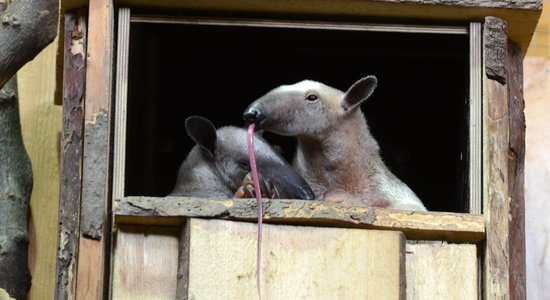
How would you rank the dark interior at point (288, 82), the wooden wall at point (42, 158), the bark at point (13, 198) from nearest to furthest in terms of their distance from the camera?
1. the bark at point (13, 198)
2. the dark interior at point (288, 82)
3. the wooden wall at point (42, 158)

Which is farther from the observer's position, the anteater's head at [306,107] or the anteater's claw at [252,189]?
the anteater's head at [306,107]

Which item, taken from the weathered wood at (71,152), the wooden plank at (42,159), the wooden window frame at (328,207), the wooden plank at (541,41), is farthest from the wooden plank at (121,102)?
the wooden plank at (541,41)

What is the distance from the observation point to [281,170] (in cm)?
534

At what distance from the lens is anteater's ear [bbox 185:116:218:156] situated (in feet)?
18.4

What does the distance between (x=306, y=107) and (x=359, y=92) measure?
0.21 m

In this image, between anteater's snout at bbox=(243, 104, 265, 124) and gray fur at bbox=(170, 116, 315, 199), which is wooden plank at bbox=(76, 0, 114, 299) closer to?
anteater's snout at bbox=(243, 104, 265, 124)

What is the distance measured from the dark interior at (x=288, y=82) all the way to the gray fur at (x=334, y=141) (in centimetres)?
42

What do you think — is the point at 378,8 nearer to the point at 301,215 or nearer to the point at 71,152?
the point at 301,215

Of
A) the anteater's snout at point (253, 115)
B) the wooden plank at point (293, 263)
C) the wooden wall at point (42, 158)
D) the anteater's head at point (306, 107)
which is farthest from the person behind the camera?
the wooden wall at point (42, 158)

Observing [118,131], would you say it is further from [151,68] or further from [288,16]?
[151,68]

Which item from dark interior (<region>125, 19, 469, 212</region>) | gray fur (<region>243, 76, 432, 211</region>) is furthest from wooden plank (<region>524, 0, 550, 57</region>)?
gray fur (<region>243, 76, 432, 211</region>)

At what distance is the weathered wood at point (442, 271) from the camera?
469 cm

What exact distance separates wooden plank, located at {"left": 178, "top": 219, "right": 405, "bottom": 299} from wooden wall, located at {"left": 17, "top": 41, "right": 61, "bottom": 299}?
1878 millimetres

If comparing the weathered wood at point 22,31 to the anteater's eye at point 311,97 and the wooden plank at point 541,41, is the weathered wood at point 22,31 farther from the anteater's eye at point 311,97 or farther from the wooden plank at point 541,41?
the wooden plank at point 541,41
